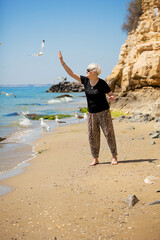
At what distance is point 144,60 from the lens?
636 inches

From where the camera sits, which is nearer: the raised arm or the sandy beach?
the sandy beach

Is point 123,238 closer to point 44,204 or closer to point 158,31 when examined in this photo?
point 44,204

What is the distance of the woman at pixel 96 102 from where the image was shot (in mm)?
5336

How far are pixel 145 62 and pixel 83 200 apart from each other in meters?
13.6

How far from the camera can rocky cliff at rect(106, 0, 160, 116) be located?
15731 millimetres

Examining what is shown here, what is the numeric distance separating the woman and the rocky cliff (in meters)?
10.3

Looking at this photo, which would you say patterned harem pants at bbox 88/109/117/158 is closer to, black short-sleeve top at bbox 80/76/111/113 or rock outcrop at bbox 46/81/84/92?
black short-sleeve top at bbox 80/76/111/113

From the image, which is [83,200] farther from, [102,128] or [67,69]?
[67,69]

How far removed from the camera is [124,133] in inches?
374

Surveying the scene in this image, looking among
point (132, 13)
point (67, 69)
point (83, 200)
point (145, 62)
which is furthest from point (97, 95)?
point (132, 13)

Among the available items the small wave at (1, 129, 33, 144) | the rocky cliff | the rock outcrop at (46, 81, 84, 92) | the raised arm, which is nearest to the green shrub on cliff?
the rocky cliff

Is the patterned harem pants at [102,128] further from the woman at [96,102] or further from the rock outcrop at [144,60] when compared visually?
the rock outcrop at [144,60]

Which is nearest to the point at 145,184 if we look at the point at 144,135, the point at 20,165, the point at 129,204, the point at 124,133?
the point at 129,204

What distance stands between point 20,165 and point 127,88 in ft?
39.9
